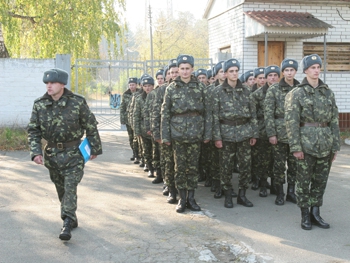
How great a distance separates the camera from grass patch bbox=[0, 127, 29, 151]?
11.2 metres

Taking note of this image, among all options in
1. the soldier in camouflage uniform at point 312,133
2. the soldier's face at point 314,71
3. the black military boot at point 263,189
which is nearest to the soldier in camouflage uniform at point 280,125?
the black military boot at point 263,189

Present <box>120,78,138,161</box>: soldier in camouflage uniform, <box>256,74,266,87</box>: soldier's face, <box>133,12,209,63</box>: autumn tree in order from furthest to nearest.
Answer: <box>133,12,209,63</box>: autumn tree
<box>120,78,138,161</box>: soldier in camouflage uniform
<box>256,74,266,87</box>: soldier's face

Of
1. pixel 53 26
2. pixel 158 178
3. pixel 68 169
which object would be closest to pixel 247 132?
pixel 158 178

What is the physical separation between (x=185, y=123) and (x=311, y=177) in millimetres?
1774

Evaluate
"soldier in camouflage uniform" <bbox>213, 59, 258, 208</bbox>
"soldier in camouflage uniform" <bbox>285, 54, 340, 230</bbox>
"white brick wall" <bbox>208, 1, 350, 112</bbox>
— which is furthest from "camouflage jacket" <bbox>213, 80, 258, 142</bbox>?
"white brick wall" <bbox>208, 1, 350, 112</bbox>

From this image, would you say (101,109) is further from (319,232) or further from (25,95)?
(319,232)

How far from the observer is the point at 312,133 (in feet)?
16.7

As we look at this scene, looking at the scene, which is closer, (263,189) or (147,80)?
(263,189)

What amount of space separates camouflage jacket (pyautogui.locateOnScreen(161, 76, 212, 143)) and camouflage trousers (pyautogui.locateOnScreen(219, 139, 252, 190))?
42 cm

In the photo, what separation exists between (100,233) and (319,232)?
2.57 meters

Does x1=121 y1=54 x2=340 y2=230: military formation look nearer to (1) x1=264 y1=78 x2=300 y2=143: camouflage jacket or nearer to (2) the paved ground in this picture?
(1) x1=264 y1=78 x2=300 y2=143: camouflage jacket

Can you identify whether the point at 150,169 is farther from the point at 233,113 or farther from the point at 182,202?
the point at 233,113

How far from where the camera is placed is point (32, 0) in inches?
543

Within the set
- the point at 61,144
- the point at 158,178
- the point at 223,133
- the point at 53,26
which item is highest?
the point at 53,26
